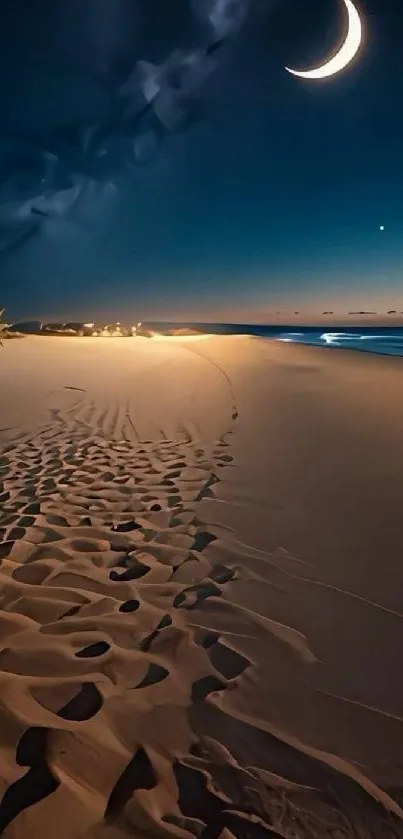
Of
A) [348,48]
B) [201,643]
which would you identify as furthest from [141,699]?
[348,48]

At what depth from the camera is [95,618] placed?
2.63m

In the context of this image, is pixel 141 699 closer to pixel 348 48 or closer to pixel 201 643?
pixel 201 643

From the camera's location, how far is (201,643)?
2432 millimetres

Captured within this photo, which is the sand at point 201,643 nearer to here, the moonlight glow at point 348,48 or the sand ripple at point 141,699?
the sand ripple at point 141,699

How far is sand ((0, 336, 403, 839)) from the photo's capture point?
1.63 m

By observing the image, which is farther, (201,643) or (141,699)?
(201,643)

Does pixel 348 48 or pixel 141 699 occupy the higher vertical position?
pixel 348 48

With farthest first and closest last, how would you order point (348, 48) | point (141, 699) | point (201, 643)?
point (348, 48) < point (201, 643) < point (141, 699)

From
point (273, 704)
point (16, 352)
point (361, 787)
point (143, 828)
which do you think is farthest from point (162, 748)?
point (16, 352)

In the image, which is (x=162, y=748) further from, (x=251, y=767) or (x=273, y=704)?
(x=273, y=704)

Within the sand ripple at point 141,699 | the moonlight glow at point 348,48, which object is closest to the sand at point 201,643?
the sand ripple at point 141,699

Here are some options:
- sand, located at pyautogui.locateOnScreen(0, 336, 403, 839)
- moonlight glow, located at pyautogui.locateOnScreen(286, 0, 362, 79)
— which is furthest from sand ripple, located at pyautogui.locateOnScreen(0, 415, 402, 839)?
moonlight glow, located at pyautogui.locateOnScreen(286, 0, 362, 79)

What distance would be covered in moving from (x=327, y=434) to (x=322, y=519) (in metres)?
3.23

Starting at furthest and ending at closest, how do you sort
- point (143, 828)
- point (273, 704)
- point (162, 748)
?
point (273, 704), point (162, 748), point (143, 828)
